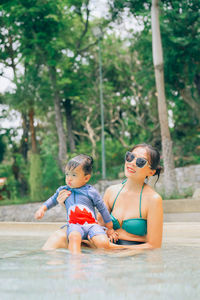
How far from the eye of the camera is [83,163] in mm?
3293

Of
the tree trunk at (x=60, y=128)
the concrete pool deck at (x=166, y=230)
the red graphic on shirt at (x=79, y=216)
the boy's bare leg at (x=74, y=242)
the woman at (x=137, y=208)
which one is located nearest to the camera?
the boy's bare leg at (x=74, y=242)

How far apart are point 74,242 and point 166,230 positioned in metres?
2.37

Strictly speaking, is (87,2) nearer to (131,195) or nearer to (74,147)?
(74,147)

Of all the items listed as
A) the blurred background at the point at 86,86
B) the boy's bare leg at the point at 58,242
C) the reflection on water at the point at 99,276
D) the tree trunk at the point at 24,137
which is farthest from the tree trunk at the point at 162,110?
the tree trunk at the point at 24,137

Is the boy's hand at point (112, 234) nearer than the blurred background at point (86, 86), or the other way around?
the boy's hand at point (112, 234)

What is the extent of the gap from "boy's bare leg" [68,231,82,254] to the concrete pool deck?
1.79 meters

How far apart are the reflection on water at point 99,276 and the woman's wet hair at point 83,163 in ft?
2.22

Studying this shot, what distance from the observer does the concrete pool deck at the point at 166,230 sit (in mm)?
4766

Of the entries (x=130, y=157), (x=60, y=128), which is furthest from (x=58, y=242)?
(x=60, y=128)

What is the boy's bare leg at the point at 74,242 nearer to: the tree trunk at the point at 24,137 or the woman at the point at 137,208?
the woman at the point at 137,208

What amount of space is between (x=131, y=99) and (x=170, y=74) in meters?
8.55

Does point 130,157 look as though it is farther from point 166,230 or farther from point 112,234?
point 166,230

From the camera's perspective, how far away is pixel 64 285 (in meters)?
1.83

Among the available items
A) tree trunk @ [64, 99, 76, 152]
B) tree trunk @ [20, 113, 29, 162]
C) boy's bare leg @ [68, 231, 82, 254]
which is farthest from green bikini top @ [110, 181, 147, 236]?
tree trunk @ [20, 113, 29, 162]
